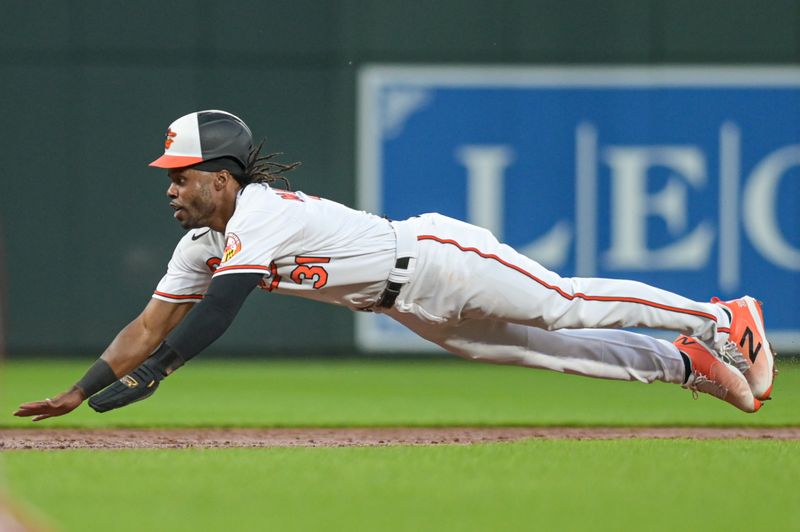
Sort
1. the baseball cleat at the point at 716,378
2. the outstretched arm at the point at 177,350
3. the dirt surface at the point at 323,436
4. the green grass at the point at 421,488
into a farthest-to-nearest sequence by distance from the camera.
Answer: the dirt surface at the point at 323,436 < the baseball cleat at the point at 716,378 < the outstretched arm at the point at 177,350 < the green grass at the point at 421,488

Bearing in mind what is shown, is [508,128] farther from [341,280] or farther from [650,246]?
[341,280]

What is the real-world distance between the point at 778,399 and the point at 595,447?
330cm

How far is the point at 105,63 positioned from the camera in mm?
9945

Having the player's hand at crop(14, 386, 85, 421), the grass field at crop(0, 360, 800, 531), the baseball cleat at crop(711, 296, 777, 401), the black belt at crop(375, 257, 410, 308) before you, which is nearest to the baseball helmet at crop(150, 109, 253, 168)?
the black belt at crop(375, 257, 410, 308)

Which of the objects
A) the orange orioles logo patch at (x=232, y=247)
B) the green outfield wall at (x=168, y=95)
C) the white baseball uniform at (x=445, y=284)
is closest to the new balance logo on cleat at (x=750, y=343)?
the white baseball uniform at (x=445, y=284)

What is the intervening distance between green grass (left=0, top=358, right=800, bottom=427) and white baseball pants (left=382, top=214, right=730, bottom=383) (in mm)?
1094

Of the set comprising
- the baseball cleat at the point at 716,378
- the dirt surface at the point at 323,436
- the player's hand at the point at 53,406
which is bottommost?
the dirt surface at the point at 323,436

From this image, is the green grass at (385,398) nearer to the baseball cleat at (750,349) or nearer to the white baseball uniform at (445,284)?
the baseball cleat at (750,349)

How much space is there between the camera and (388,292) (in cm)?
529

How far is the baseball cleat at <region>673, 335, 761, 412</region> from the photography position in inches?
221

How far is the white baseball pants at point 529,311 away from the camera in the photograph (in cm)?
525

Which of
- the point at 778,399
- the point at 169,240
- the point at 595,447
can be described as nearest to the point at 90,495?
the point at 595,447

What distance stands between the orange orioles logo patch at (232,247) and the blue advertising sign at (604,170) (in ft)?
16.8

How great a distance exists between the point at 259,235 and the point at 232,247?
0.35 ft
